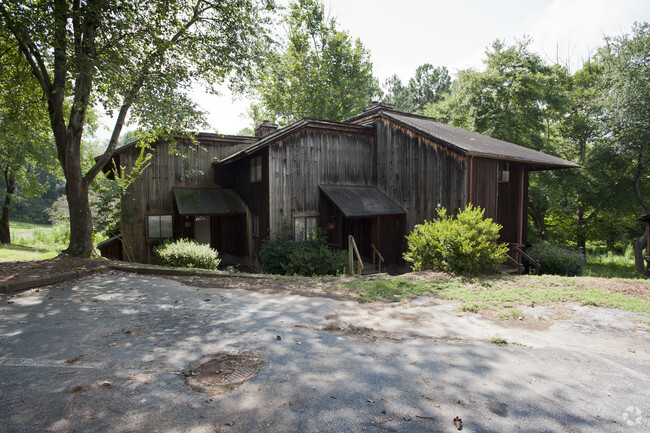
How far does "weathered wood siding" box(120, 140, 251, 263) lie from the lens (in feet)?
49.3

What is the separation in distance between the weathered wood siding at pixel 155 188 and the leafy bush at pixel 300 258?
540cm

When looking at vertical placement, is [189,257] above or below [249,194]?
below

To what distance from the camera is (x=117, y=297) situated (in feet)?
21.8

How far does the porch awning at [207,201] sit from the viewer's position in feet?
49.2

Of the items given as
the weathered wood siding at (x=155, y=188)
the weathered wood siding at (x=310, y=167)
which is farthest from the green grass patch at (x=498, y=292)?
the weathered wood siding at (x=155, y=188)

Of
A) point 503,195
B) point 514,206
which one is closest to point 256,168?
point 503,195

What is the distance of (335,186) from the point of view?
15.1 metres

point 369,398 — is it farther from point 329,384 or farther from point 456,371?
point 456,371

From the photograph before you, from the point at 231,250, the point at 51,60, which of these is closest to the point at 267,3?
the point at 51,60

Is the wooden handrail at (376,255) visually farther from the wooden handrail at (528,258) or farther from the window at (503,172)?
the window at (503,172)

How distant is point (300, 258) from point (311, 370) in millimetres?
8410

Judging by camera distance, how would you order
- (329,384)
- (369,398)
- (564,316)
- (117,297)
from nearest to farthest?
(369,398) → (329,384) → (564,316) → (117,297)

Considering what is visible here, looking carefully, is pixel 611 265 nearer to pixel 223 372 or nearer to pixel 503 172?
pixel 503 172

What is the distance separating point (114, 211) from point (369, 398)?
584 inches
